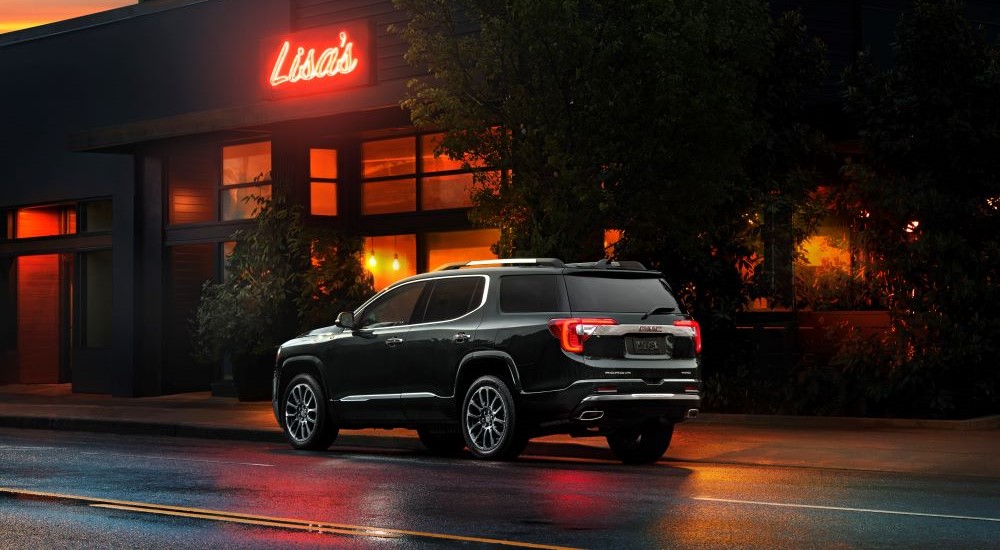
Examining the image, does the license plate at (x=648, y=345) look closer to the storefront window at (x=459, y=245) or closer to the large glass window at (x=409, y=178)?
the storefront window at (x=459, y=245)

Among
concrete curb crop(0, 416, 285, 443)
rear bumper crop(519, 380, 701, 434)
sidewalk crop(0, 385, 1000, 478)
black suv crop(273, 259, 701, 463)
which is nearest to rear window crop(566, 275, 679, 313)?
black suv crop(273, 259, 701, 463)

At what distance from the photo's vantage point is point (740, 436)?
17562 millimetres

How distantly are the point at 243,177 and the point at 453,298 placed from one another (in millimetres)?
12755

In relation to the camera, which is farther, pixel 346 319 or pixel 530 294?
pixel 346 319

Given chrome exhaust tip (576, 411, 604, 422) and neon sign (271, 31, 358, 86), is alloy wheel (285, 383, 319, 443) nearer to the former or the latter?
chrome exhaust tip (576, 411, 604, 422)

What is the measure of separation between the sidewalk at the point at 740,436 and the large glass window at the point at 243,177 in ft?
14.3

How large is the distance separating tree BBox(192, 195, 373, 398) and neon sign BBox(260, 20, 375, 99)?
6.26 feet

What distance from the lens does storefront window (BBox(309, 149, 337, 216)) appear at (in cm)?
2647

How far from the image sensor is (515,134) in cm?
1936

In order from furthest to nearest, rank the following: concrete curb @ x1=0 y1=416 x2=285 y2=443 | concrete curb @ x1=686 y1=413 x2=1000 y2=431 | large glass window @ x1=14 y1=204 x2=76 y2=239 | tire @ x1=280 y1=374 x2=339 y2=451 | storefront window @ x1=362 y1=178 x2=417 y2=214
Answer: large glass window @ x1=14 y1=204 x2=76 y2=239 → storefront window @ x1=362 y1=178 x2=417 y2=214 → concrete curb @ x1=0 y1=416 x2=285 y2=443 → concrete curb @ x1=686 y1=413 x2=1000 y2=431 → tire @ x1=280 y1=374 x2=339 y2=451

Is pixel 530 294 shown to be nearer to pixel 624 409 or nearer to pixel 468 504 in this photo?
pixel 624 409

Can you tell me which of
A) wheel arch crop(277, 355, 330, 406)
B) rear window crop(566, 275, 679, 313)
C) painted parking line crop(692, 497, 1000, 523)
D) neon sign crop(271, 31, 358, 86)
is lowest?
painted parking line crop(692, 497, 1000, 523)

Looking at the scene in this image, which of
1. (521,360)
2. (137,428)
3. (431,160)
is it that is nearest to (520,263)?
(521,360)

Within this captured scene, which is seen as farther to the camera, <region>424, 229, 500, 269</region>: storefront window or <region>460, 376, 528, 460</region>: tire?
<region>424, 229, 500, 269</region>: storefront window
